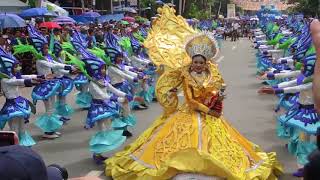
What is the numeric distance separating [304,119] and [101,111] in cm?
268

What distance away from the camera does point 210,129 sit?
230 inches

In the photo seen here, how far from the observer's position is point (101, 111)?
291 inches

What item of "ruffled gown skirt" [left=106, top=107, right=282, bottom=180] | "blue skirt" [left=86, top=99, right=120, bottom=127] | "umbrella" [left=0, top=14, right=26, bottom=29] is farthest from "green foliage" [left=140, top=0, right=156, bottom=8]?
"ruffled gown skirt" [left=106, top=107, right=282, bottom=180]

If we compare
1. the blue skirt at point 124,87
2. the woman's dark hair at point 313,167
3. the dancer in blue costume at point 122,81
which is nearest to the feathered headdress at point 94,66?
the dancer in blue costume at point 122,81

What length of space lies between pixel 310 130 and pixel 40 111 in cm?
642

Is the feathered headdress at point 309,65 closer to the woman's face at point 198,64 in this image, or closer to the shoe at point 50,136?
the woman's face at point 198,64

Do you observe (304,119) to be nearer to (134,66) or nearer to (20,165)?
(20,165)

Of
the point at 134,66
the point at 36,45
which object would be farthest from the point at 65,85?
the point at 134,66

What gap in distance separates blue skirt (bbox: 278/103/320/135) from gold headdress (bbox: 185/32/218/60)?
4.48ft

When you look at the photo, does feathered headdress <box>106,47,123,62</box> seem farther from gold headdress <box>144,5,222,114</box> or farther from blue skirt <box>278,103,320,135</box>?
blue skirt <box>278,103,320,135</box>

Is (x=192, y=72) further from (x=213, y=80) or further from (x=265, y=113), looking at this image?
(x=265, y=113)

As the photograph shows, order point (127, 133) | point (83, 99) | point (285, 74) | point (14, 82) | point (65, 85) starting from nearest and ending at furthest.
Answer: point (285, 74), point (14, 82), point (127, 133), point (65, 85), point (83, 99)

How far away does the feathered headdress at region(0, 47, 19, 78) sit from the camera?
7484 millimetres

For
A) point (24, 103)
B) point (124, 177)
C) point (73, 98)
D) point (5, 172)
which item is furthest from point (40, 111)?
point (5, 172)
